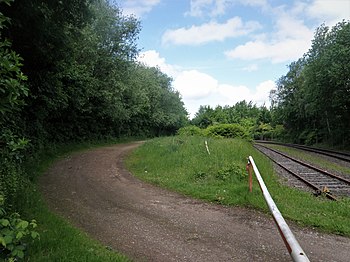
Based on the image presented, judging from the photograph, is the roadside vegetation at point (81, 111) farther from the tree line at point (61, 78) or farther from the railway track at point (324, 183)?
the railway track at point (324, 183)

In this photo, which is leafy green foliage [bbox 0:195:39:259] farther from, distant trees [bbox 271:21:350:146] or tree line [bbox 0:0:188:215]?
distant trees [bbox 271:21:350:146]

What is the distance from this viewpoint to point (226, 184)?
982cm

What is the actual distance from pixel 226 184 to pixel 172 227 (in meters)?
4.01

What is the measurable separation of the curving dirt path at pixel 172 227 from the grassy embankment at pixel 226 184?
49 cm

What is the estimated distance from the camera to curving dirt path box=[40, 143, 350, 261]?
16.5 feet

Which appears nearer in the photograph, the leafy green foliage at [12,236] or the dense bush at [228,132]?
the leafy green foliage at [12,236]

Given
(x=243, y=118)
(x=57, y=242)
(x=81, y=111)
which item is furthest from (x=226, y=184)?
(x=243, y=118)

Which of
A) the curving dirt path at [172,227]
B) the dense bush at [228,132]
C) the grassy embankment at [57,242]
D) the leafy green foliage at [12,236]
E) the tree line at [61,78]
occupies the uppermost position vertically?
the tree line at [61,78]

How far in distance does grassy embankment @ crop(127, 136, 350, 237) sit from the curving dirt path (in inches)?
19.3

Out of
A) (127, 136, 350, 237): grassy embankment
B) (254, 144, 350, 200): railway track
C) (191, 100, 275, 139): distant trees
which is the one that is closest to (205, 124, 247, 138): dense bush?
(254, 144, 350, 200): railway track

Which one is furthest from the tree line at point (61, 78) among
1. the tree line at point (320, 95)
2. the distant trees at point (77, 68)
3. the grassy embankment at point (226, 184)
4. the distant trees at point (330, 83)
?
the distant trees at point (330, 83)

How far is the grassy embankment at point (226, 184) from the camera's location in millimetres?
7086

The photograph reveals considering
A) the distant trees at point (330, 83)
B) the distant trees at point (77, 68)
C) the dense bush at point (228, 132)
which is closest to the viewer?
the distant trees at point (77, 68)

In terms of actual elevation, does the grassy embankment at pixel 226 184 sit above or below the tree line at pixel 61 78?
below
